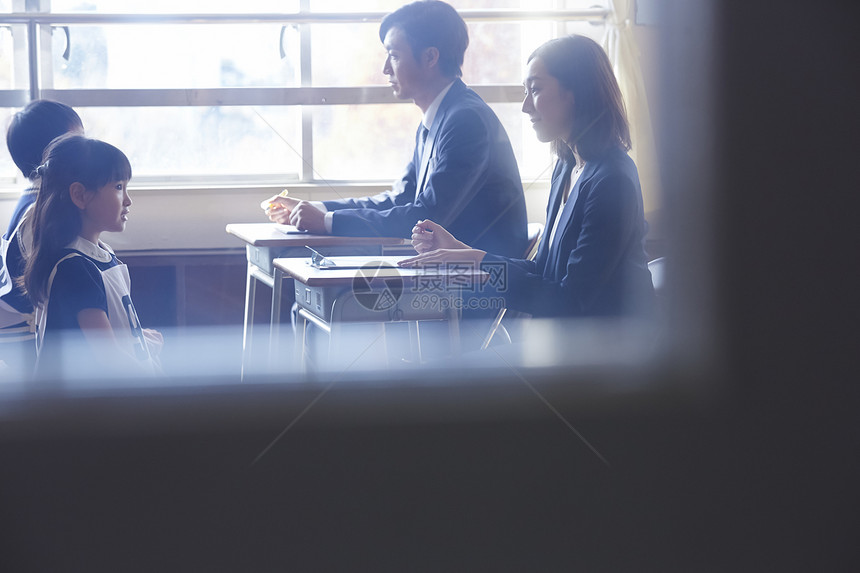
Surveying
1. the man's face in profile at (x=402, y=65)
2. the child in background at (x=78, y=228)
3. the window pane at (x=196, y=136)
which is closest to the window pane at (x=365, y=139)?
the window pane at (x=196, y=136)

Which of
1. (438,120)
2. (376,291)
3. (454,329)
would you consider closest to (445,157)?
(438,120)

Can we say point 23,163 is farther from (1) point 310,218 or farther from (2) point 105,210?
(1) point 310,218

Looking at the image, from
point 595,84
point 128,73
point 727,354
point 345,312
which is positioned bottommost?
point 345,312

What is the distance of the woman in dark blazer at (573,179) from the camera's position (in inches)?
44.0

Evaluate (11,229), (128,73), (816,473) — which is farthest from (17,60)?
(816,473)

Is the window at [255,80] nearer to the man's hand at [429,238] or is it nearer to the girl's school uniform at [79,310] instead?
the man's hand at [429,238]

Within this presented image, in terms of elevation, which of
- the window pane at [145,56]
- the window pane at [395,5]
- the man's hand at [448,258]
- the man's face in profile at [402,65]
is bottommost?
the man's hand at [448,258]

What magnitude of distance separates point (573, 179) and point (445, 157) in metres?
0.44

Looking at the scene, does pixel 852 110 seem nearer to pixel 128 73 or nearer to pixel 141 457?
pixel 141 457

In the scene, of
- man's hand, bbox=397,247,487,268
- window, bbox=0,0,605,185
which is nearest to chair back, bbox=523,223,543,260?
man's hand, bbox=397,247,487,268

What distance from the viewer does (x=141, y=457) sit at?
1.35 ft

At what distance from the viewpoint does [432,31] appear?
1.83 m

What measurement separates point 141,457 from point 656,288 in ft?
1.07

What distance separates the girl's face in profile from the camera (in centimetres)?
109
